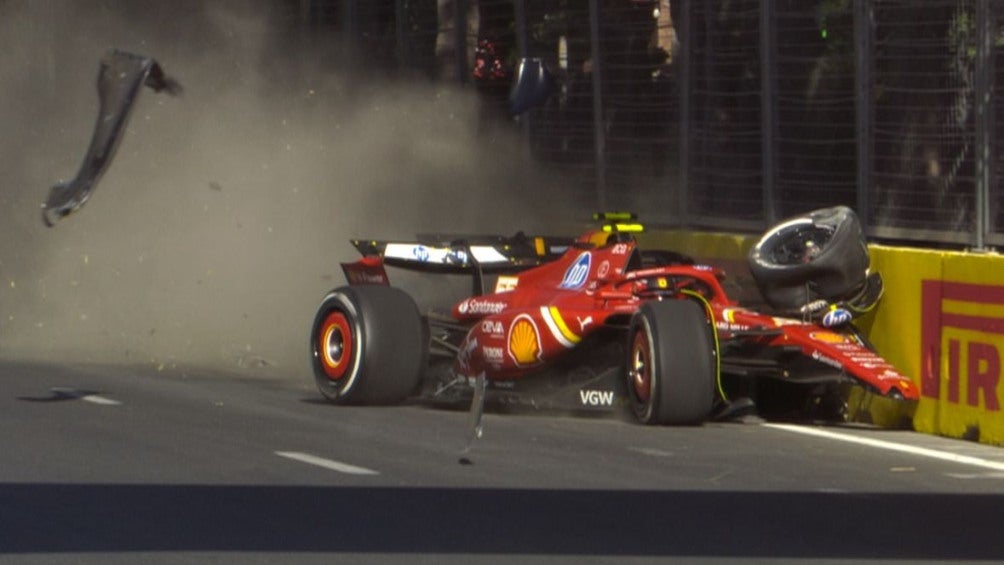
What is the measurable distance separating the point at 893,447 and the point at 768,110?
15.4 ft

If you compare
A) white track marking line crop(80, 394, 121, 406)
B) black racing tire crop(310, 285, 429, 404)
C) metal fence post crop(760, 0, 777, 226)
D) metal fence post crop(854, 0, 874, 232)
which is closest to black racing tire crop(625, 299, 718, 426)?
black racing tire crop(310, 285, 429, 404)

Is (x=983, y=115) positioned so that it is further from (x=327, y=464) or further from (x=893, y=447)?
(x=327, y=464)

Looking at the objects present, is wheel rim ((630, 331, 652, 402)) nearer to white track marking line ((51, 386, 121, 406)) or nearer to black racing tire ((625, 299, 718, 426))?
black racing tire ((625, 299, 718, 426))

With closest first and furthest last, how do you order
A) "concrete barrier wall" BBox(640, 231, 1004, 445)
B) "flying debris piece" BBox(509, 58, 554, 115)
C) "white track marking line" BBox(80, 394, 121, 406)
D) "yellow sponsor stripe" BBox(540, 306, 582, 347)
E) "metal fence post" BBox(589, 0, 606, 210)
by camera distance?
"concrete barrier wall" BBox(640, 231, 1004, 445)
"yellow sponsor stripe" BBox(540, 306, 582, 347)
"white track marking line" BBox(80, 394, 121, 406)
"flying debris piece" BBox(509, 58, 554, 115)
"metal fence post" BBox(589, 0, 606, 210)

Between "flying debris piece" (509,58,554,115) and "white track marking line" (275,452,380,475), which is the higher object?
"flying debris piece" (509,58,554,115)

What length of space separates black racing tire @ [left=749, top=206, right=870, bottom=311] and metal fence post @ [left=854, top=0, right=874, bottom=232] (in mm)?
1058

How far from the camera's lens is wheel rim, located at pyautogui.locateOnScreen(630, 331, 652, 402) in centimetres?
1272

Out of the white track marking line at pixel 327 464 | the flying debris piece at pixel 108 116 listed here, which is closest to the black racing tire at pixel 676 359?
the white track marking line at pixel 327 464

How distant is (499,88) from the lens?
73.0ft

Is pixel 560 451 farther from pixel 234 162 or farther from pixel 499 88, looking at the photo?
pixel 234 162

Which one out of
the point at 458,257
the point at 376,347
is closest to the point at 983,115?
the point at 458,257

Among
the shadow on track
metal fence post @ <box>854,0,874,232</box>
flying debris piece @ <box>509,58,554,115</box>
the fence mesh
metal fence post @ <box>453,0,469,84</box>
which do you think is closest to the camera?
the shadow on track

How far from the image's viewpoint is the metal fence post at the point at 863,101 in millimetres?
15125

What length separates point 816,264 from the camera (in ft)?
44.4
